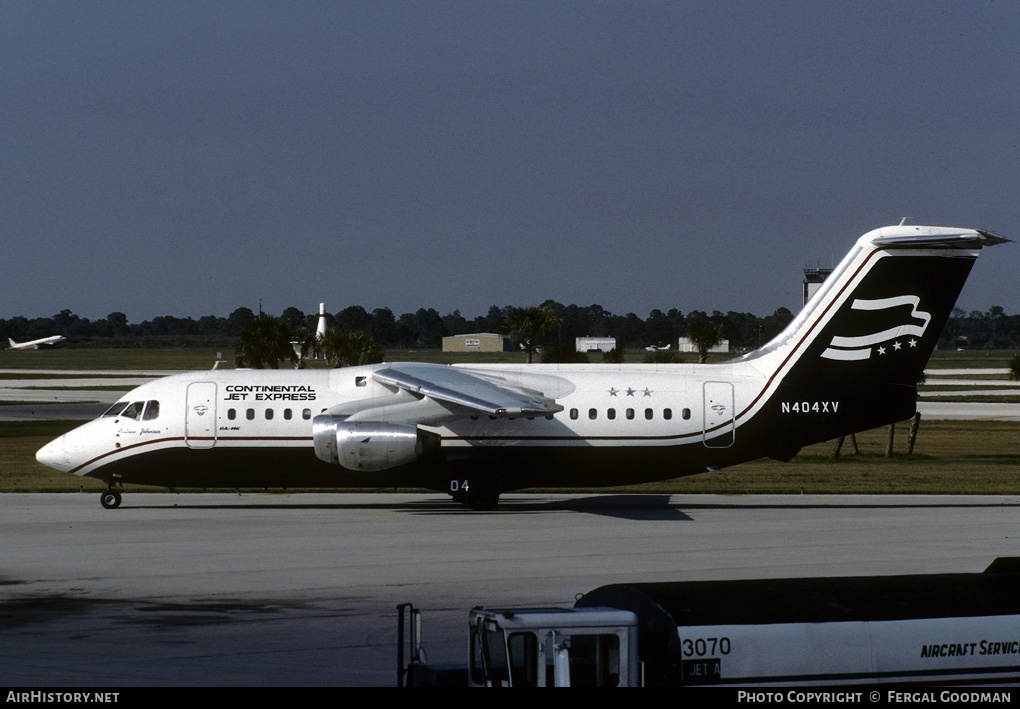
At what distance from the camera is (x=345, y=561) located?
22.9 meters

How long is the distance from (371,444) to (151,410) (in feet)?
20.6

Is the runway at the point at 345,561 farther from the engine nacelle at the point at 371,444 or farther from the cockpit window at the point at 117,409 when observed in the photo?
the cockpit window at the point at 117,409

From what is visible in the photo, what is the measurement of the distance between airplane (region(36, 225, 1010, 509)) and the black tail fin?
1.3 inches

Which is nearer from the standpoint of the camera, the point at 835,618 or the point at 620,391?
the point at 835,618

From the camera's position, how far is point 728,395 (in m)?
30.7

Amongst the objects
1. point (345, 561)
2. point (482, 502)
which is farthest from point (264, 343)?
point (345, 561)

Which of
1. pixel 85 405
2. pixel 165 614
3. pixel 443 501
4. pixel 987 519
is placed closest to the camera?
pixel 165 614

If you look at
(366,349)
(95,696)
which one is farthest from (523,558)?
(366,349)

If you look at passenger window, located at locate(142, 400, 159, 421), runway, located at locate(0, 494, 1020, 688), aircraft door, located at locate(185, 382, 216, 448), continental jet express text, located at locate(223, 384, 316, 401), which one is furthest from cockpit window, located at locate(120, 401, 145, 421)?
runway, located at locate(0, 494, 1020, 688)

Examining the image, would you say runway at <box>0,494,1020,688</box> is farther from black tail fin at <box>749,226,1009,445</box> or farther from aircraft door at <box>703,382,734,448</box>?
black tail fin at <box>749,226,1009,445</box>

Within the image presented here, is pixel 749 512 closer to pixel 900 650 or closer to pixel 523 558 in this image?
pixel 523 558

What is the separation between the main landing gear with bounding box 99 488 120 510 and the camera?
1233 inches

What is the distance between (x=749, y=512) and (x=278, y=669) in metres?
18.5

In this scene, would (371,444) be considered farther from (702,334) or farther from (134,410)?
(702,334)
